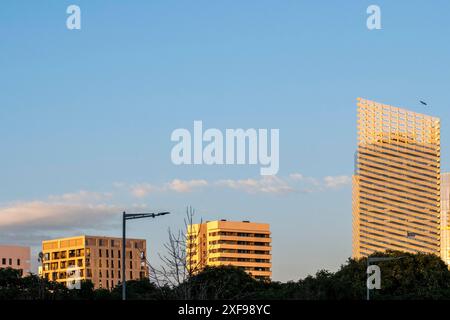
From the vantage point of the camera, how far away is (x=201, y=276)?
116 meters

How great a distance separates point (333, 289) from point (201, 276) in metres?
28.3

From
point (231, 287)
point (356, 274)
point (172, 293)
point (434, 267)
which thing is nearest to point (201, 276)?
point (231, 287)

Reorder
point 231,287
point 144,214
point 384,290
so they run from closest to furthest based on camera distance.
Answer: point 144,214 < point 384,290 < point 231,287

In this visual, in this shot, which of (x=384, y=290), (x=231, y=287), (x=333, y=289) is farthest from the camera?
(x=231, y=287)
